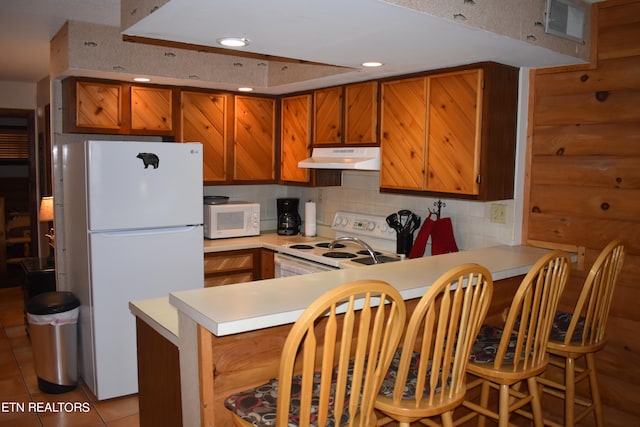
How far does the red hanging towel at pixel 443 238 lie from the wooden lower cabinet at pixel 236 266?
1.35 m

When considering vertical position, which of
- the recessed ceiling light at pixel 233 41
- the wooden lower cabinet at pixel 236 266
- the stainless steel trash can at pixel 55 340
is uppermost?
the recessed ceiling light at pixel 233 41

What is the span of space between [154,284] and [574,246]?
8.21 ft

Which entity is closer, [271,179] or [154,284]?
[154,284]

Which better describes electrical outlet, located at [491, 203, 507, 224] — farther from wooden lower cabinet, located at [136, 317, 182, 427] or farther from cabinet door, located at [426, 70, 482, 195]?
wooden lower cabinet, located at [136, 317, 182, 427]

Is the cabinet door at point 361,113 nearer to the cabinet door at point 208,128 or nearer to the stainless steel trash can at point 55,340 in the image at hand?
the cabinet door at point 208,128

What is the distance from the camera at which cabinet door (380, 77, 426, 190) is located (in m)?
3.22

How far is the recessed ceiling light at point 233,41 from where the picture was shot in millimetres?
2293

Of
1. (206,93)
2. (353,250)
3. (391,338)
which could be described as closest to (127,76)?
(206,93)

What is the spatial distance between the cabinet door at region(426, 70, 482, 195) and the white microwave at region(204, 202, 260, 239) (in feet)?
5.73

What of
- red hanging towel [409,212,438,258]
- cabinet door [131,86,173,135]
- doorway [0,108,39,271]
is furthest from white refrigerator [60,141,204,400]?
doorway [0,108,39,271]

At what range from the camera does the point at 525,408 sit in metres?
2.86

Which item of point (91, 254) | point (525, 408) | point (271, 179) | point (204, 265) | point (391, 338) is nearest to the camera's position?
point (391, 338)

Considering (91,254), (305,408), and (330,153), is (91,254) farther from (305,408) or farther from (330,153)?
(305,408)

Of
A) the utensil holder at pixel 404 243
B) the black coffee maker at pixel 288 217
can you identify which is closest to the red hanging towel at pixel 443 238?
the utensil holder at pixel 404 243
